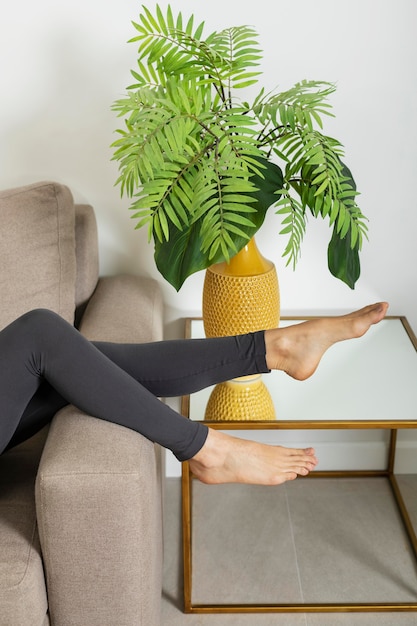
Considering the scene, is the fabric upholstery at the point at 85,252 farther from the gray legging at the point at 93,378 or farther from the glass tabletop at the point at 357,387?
the gray legging at the point at 93,378

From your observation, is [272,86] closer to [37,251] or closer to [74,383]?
[37,251]

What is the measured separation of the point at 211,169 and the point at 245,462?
1.89ft

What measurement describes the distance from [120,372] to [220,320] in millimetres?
355

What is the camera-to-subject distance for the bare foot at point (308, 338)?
1.66m

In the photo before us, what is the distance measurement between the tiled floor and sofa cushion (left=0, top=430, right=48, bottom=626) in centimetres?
52

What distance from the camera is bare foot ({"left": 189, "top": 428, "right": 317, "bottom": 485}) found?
157 cm

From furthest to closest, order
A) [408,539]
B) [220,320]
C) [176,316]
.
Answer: [176,316] → [408,539] → [220,320]

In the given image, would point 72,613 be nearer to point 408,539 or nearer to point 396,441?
point 408,539

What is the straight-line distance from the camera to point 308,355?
66.1 inches

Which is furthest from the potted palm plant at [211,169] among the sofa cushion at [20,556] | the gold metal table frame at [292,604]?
the sofa cushion at [20,556]

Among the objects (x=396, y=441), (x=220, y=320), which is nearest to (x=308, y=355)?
(x=220, y=320)

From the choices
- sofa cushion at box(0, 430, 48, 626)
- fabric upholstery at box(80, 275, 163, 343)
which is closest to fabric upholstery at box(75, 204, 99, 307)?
fabric upholstery at box(80, 275, 163, 343)

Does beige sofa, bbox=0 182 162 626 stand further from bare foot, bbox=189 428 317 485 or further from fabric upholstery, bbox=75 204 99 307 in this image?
fabric upholstery, bbox=75 204 99 307

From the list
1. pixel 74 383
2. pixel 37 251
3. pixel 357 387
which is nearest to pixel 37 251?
pixel 37 251
